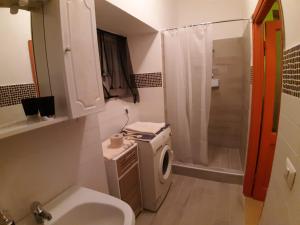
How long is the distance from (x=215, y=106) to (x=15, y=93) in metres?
3.02

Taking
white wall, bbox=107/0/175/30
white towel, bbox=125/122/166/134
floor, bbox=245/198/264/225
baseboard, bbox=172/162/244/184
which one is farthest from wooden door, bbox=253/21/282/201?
white wall, bbox=107/0/175/30

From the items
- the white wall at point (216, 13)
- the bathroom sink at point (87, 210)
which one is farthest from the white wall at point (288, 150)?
the white wall at point (216, 13)

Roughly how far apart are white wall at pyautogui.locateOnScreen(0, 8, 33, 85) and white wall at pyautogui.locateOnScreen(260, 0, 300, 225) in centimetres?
126

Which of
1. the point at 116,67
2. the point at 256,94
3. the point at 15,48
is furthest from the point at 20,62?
the point at 256,94

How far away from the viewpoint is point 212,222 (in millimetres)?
1816

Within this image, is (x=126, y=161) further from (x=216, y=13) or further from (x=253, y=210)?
(x=216, y=13)

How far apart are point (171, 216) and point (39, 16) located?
2.01 meters

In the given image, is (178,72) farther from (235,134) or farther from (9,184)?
(9,184)

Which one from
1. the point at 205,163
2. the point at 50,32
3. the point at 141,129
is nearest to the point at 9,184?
the point at 50,32

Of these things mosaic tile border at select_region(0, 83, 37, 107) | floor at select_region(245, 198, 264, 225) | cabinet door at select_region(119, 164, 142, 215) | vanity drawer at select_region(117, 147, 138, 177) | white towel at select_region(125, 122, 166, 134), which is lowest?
floor at select_region(245, 198, 264, 225)

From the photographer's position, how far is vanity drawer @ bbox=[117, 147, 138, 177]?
162cm

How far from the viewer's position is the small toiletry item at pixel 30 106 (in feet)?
2.97

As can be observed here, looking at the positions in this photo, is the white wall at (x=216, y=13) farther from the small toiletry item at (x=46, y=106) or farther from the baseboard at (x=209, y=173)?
the small toiletry item at (x=46, y=106)

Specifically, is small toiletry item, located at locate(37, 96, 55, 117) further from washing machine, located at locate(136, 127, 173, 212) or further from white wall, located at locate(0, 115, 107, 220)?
washing machine, located at locate(136, 127, 173, 212)
